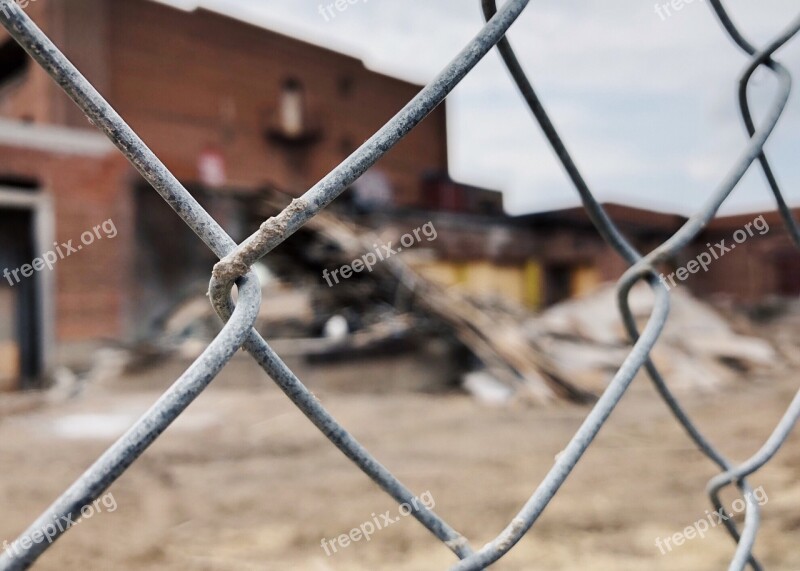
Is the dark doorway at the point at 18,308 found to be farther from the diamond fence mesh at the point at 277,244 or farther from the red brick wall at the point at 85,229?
the diamond fence mesh at the point at 277,244

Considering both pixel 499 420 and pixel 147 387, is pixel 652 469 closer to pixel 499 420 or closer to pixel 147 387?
pixel 499 420

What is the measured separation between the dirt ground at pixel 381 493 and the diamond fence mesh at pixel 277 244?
1.51m

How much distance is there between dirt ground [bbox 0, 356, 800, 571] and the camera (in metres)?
2.05

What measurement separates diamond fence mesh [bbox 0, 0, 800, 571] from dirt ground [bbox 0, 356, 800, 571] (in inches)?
59.5

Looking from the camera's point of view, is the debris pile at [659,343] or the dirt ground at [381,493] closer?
the dirt ground at [381,493]

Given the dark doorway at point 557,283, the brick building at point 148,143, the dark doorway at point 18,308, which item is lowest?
the dark doorway at point 557,283

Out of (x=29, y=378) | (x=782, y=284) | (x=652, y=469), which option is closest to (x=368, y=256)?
(x=652, y=469)

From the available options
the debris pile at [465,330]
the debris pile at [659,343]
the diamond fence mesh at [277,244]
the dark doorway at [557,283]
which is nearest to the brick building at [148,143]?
the debris pile at [465,330]

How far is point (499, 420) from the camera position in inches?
188

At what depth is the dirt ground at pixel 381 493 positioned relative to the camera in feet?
6.72

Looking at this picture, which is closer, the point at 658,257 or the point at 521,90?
the point at 521,90

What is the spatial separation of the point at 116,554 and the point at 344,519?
32.6 inches

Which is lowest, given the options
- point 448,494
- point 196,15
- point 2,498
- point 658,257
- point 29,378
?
point 29,378

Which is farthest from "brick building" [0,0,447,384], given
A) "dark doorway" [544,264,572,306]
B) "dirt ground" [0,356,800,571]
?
"dark doorway" [544,264,572,306]
